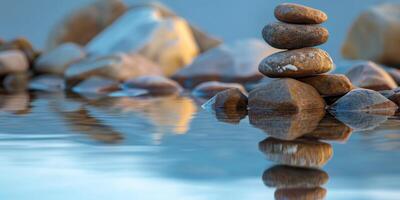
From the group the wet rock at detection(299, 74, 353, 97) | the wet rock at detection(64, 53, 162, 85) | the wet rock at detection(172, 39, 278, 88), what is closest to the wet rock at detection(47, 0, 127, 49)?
the wet rock at detection(64, 53, 162, 85)

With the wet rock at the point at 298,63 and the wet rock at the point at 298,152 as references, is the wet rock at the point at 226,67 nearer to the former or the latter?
the wet rock at the point at 298,63

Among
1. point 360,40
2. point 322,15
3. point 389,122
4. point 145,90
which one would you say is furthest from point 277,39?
point 360,40

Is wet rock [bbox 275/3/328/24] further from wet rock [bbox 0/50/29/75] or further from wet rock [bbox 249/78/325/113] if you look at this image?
wet rock [bbox 0/50/29/75]

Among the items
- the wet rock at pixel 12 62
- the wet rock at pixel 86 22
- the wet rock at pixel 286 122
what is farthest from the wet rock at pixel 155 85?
the wet rock at pixel 86 22

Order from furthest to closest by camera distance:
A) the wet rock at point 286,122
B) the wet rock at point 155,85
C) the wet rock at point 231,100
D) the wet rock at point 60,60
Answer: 1. the wet rock at point 60,60
2. the wet rock at point 155,85
3. the wet rock at point 231,100
4. the wet rock at point 286,122

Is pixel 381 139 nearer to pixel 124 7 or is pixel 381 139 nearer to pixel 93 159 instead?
pixel 93 159

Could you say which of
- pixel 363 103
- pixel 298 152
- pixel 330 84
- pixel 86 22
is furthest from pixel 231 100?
pixel 86 22

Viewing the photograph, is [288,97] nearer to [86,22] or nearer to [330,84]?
[330,84]
